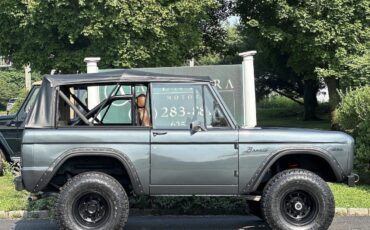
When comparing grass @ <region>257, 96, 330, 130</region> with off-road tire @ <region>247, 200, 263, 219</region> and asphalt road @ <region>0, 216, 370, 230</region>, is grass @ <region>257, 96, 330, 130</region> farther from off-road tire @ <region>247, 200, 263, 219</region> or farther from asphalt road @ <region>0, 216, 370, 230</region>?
off-road tire @ <region>247, 200, 263, 219</region>

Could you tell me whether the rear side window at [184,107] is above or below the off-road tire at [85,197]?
above

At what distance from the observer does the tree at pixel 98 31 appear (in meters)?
16.2

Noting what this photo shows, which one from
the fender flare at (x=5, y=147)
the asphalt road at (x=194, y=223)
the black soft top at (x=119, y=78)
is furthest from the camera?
the fender flare at (x=5, y=147)

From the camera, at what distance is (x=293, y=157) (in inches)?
277

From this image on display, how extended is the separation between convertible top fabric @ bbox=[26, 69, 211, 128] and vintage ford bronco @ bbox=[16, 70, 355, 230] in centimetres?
1

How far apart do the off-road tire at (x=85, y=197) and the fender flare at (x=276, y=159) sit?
59.5 inches

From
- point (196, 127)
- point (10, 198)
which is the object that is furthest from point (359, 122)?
point (10, 198)

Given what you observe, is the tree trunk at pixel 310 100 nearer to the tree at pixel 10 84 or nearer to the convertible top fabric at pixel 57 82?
the convertible top fabric at pixel 57 82

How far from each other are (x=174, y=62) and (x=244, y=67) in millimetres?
7360

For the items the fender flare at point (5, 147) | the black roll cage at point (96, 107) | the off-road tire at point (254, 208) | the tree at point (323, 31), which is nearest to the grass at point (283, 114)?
the tree at point (323, 31)

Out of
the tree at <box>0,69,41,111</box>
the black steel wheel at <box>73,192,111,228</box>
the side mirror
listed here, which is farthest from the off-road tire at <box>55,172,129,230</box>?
the tree at <box>0,69,41,111</box>

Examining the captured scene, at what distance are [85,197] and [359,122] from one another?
21.3 ft

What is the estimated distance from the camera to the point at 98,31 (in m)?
16.1

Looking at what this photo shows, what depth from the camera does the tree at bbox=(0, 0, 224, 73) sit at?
53.0 ft
